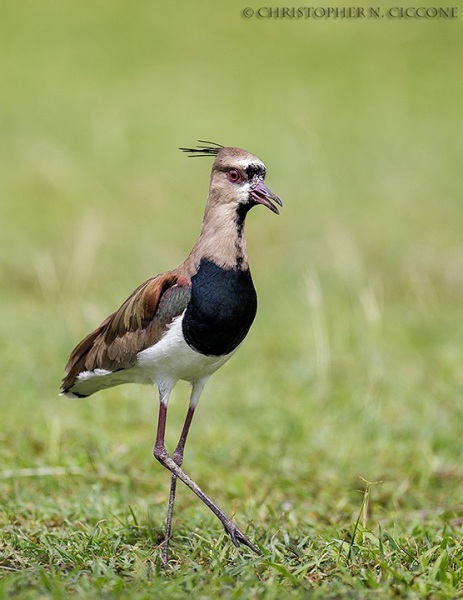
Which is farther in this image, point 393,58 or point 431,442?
point 393,58

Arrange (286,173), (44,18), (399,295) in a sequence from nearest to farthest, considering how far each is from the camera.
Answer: (399,295), (286,173), (44,18)

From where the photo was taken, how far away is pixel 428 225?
1020 cm

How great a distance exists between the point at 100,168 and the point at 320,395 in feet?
20.5

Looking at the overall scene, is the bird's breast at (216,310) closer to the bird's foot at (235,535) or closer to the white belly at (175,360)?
the white belly at (175,360)

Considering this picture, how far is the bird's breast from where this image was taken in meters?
3.52

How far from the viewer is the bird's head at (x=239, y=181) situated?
3572 millimetres

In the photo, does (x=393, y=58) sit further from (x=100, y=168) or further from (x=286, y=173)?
(x=100, y=168)

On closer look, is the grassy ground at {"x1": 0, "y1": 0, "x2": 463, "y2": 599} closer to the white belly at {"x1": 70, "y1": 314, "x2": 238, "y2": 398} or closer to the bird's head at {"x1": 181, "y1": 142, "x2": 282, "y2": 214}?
the white belly at {"x1": 70, "y1": 314, "x2": 238, "y2": 398}

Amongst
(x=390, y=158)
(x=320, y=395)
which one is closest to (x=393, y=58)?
(x=390, y=158)

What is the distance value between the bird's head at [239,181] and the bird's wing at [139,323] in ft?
1.07

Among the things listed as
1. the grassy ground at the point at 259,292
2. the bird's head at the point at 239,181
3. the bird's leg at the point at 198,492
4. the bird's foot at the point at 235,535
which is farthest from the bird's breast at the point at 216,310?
the grassy ground at the point at 259,292

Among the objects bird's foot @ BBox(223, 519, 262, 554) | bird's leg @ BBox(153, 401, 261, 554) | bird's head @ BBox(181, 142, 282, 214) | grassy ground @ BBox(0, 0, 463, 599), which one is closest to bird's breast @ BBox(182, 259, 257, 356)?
bird's head @ BBox(181, 142, 282, 214)

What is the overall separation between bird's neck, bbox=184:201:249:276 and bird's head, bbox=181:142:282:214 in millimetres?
29

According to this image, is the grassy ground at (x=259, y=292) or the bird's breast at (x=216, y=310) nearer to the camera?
the bird's breast at (x=216, y=310)
